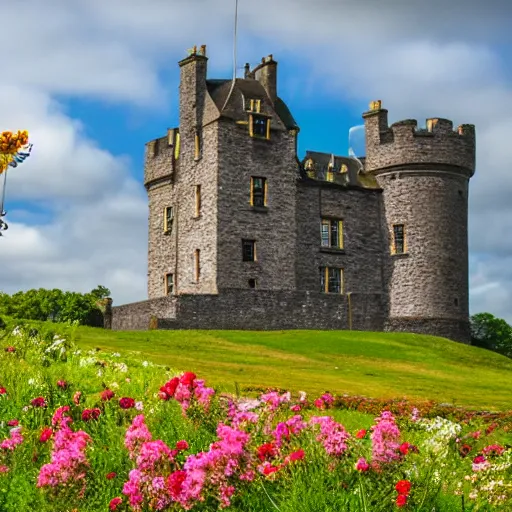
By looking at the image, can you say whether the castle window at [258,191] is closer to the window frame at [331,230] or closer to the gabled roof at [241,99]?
the gabled roof at [241,99]

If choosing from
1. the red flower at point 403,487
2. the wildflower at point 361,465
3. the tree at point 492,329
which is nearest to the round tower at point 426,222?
the tree at point 492,329

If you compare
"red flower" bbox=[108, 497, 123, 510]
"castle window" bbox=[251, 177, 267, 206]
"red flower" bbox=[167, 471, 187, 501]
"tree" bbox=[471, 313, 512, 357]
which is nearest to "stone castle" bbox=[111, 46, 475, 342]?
"castle window" bbox=[251, 177, 267, 206]

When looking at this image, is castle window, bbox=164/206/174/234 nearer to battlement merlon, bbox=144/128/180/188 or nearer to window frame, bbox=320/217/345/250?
battlement merlon, bbox=144/128/180/188

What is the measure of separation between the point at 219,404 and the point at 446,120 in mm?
43092

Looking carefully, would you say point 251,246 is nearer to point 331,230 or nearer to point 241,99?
point 331,230

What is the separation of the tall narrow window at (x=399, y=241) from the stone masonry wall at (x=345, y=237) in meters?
0.83

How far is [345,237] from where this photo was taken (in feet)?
164

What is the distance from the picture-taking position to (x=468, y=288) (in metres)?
50.8

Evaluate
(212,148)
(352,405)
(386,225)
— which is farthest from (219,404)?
(386,225)

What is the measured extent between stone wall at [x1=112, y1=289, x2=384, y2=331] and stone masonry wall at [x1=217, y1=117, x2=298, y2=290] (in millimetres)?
1317

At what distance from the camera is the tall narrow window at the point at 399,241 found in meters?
49.9

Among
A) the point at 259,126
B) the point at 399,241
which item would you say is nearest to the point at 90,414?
the point at 259,126

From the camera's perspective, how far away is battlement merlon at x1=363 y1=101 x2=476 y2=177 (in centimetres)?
4988

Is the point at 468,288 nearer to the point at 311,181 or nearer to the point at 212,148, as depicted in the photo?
the point at 311,181
